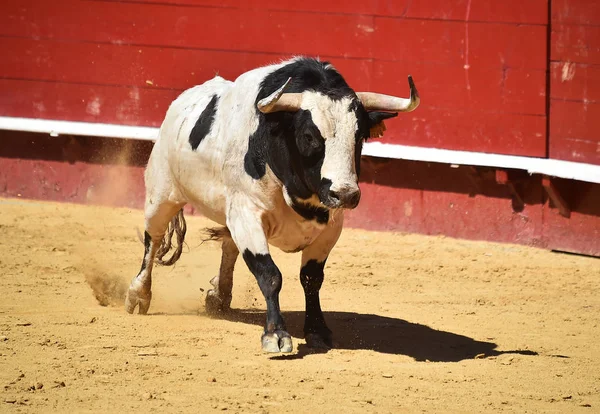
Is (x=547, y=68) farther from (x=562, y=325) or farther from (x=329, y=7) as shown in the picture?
(x=562, y=325)

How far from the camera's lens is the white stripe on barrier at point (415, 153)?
722 cm

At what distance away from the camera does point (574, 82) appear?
24.1 ft

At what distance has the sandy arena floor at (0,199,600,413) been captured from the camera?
4.20 meters

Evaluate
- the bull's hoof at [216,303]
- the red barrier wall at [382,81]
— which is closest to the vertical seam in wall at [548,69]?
the red barrier wall at [382,81]

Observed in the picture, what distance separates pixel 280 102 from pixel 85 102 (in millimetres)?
4088

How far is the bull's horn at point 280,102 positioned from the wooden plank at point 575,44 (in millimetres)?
3060

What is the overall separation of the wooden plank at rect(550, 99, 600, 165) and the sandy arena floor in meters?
0.66

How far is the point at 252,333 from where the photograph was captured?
5.21m

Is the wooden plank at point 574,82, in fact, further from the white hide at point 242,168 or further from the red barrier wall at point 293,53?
the white hide at point 242,168

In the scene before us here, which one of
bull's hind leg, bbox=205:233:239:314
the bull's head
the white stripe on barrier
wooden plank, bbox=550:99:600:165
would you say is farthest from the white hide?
wooden plank, bbox=550:99:600:165

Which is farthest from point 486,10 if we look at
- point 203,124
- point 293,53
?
point 203,124

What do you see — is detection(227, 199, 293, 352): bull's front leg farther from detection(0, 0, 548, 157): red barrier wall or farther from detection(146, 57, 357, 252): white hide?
detection(0, 0, 548, 157): red barrier wall

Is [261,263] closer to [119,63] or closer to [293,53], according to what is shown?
[293,53]

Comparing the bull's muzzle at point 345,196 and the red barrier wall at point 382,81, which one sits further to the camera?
the red barrier wall at point 382,81
